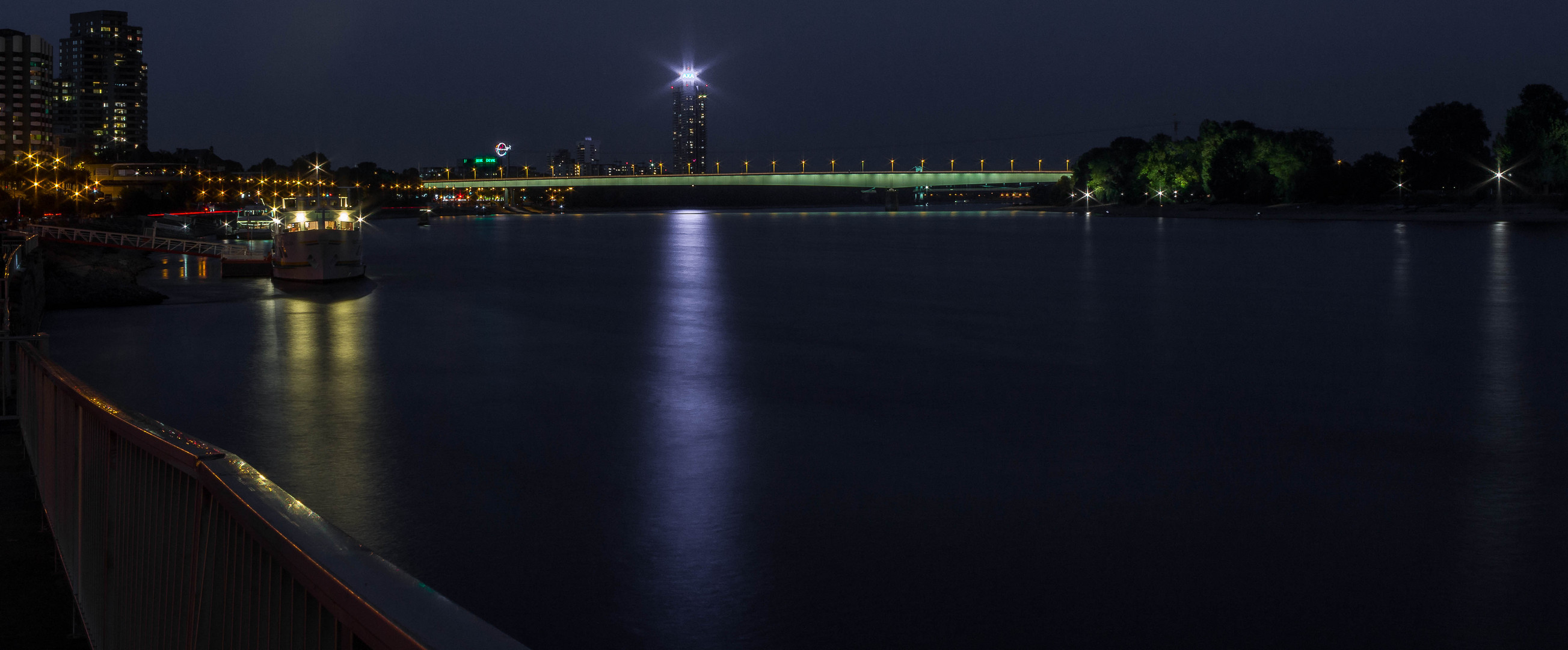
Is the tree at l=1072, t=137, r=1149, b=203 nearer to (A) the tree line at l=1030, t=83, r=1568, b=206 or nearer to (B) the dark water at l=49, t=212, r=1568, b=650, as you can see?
(A) the tree line at l=1030, t=83, r=1568, b=206

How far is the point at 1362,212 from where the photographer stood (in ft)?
317

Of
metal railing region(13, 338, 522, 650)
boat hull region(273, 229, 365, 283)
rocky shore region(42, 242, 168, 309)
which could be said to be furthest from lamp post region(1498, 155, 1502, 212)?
metal railing region(13, 338, 522, 650)

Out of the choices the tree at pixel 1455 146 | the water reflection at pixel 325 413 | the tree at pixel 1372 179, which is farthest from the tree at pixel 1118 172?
the water reflection at pixel 325 413

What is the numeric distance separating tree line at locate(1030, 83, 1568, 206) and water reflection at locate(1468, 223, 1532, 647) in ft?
257

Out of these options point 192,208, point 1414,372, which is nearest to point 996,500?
point 1414,372

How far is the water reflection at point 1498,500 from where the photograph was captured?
666 cm

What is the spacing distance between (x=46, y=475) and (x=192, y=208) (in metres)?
130

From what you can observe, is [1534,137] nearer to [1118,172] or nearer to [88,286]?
[1118,172]

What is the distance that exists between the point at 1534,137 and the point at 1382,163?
18.3 metres

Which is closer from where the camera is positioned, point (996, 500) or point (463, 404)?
point (996, 500)

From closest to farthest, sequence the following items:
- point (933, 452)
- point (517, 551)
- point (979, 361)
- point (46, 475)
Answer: point (46, 475) → point (517, 551) → point (933, 452) → point (979, 361)

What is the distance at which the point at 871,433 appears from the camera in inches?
468

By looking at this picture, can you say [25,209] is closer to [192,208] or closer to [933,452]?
[192,208]

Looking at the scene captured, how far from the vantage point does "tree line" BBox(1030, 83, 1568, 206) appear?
281 feet
